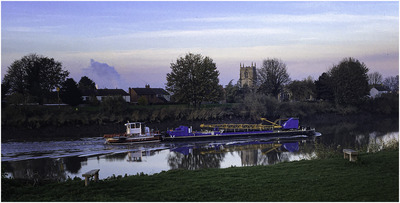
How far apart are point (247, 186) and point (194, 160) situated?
544 inches

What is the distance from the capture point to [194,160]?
1038 inches

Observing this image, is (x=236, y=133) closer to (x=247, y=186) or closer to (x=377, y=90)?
(x=247, y=186)

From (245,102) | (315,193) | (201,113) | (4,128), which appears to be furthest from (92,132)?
(315,193)

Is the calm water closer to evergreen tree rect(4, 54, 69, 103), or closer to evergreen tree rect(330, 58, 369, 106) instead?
evergreen tree rect(4, 54, 69, 103)

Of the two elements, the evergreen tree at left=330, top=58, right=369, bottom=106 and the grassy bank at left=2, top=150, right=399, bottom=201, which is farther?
the evergreen tree at left=330, top=58, right=369, bottom=106

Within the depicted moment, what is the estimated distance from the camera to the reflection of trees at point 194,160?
23.5 metres

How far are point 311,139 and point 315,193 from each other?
27128mm

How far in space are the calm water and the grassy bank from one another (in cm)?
671

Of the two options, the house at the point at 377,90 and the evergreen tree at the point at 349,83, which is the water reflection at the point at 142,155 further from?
the house at the point at 377,90

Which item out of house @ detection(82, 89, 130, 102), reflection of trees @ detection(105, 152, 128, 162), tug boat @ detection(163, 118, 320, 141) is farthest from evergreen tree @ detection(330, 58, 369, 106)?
reflection of trees @ detection(105, 152, 128, 162)

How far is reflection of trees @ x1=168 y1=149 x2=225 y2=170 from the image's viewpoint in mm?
23531

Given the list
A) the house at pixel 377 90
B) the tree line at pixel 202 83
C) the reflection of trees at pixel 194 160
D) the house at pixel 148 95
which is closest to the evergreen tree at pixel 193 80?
the tree line at pixel 202 83

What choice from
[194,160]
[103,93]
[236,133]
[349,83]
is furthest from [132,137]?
[349,83]

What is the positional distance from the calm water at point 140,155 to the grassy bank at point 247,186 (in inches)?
264
